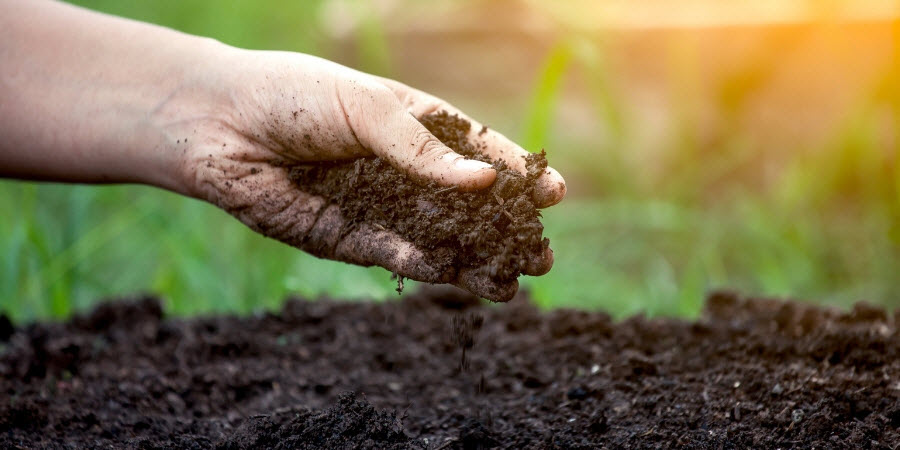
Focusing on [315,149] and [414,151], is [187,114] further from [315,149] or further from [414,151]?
[414,151]

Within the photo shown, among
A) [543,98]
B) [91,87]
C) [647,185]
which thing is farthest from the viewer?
[647,185]

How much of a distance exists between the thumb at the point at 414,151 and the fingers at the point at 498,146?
0.13 m

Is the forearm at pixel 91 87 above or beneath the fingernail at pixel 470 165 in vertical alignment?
above

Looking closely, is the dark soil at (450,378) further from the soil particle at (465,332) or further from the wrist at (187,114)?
the wrist at (187,114)

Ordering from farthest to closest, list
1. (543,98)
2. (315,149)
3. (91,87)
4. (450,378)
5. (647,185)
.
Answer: (647,185) < (543,98) < (450,378) < (91,87) < (315,149)

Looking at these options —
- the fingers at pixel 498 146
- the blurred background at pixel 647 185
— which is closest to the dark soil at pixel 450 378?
the fingers at pixel 498 146

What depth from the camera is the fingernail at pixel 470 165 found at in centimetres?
140

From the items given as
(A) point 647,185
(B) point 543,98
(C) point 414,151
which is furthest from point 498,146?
(A) point 647,185

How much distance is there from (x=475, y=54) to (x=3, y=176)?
3.24 m

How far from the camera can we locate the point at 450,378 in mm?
1895

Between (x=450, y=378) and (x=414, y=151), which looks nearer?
(x=414, y=151)

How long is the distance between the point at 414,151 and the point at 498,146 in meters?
0.27

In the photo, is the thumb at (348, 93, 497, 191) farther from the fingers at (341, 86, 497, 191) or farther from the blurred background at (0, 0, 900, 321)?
the blurred background at (0, 0, 900, 321)

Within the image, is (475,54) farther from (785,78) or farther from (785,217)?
(785,217)
